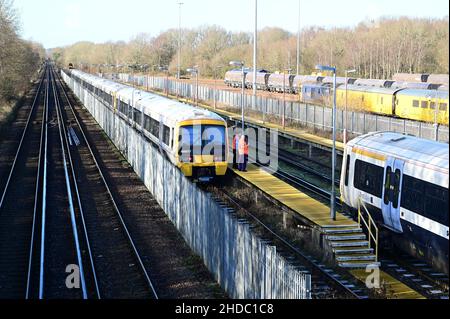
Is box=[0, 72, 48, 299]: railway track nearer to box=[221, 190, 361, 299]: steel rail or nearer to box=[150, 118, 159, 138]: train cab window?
box=[150, 118, 159, 138]: train cab window

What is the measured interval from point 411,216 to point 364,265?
58.8 inches

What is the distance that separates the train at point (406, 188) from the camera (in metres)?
14.4

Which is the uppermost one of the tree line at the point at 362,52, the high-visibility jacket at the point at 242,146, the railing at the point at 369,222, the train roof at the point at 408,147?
the tree line at the point at 362,52

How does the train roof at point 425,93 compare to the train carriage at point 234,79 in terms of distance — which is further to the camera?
the train carriage at point 234,79

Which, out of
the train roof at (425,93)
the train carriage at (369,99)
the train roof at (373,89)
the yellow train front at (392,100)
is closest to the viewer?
the train roof at (425,93)

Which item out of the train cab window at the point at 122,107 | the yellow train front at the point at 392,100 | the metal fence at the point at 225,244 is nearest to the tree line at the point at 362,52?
the yellow train front at the point at 392,100

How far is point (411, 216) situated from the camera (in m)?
15.4

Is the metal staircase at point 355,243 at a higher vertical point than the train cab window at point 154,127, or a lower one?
lower

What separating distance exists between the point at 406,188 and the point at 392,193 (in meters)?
0.68

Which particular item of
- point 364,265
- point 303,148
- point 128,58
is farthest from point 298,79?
point 128,58

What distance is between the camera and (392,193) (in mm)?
16281

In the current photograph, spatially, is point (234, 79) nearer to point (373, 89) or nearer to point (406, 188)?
point (373, 89)

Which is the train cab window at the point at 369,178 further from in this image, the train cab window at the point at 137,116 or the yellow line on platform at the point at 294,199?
the train cab window at the point at 137,116

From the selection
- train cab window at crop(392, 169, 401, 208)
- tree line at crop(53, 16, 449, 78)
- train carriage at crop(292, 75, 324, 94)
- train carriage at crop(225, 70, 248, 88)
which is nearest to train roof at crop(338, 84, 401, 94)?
tree line at crop(53, 16, 449, 78)
